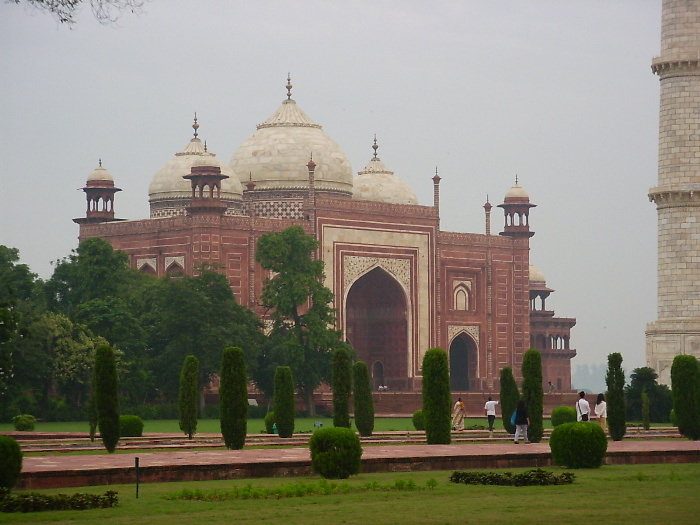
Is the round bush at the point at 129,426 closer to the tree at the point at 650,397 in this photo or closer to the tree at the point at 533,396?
the tree at the point at 533,396

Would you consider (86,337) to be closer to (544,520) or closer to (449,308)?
(449,308)

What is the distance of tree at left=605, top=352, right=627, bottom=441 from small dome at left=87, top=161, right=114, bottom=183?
25.5 m

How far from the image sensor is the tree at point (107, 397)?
20.3 m

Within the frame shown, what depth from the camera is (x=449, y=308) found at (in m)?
48.8

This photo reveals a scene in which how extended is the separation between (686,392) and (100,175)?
25807mm

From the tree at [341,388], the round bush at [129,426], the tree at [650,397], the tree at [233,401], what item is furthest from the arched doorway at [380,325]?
the tree at [233,401]

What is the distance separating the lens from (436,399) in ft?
75.3

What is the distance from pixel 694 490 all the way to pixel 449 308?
111 feet

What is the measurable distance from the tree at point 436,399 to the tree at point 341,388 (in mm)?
1489

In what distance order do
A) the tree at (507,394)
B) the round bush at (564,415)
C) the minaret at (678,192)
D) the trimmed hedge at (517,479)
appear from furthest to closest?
the minaret at (678,192) → the round bush at (564,415) → the tree at (507,394) → the trimmed hedge at (517,479)

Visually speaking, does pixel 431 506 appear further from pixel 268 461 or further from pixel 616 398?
pixel 616 398

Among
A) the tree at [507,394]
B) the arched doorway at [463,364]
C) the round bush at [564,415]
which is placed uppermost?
the arched doorway at [463,364]

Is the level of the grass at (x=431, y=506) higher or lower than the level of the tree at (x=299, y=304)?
lower

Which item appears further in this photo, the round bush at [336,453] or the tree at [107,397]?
the tree at [107,397]
